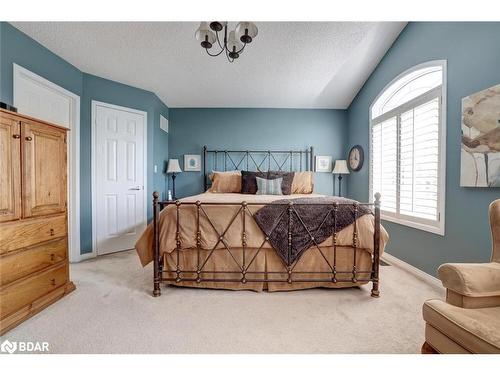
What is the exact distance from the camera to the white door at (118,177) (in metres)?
3.16

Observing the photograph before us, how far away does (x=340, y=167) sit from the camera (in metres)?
4.22

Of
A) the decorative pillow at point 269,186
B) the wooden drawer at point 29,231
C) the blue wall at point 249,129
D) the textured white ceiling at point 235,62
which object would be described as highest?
the textured white ceiling at point 235,62

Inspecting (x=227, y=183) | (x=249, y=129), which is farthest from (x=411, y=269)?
(x=249, y=129)

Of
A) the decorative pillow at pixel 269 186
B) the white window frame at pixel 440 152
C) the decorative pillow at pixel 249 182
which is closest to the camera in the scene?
the white window frame at pixel 440 152

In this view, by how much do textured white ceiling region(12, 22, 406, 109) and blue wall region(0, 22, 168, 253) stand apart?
0.37ft

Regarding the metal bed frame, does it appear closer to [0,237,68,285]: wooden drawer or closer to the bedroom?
the bedroom

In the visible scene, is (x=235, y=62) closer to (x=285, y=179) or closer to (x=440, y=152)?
(x=285, y=179)

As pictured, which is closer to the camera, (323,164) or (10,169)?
(10,169)

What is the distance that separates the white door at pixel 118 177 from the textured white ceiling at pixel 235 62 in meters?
0.57

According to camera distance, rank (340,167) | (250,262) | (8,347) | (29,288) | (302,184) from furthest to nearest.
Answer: (340,167) < (302,184) < (250,262) < (29,288) < (8,347)

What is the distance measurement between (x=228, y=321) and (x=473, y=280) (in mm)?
1485

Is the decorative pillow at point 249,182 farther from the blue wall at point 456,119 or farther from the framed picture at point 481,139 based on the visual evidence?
the framed picture at point 481,139

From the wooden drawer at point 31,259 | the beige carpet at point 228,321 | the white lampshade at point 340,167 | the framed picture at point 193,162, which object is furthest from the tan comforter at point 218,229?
the framed picture at point 193,162

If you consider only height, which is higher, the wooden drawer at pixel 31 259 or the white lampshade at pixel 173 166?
the white lampshade at pixel 173 166
